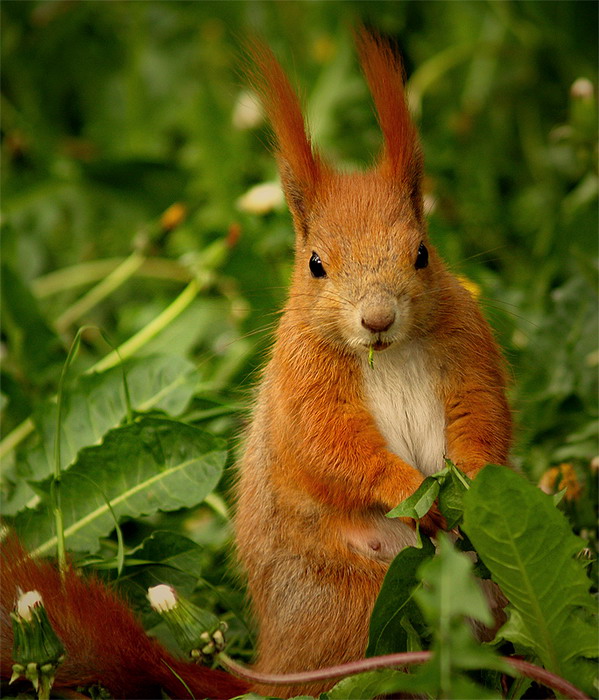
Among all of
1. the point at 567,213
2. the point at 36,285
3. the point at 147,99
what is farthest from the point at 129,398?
the point at 147,99

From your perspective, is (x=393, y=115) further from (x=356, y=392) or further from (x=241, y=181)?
(x=241, y=181)

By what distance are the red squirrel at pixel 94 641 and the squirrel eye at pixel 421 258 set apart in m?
0.87

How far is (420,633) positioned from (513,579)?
0.82 ft

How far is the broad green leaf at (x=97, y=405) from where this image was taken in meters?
2.29

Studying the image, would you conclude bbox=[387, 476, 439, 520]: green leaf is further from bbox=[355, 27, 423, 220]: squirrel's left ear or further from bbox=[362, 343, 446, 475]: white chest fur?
bbox=[355, 27, 423, 220]: squirrel's left ear

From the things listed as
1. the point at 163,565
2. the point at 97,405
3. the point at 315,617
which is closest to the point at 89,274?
the point at 97,405

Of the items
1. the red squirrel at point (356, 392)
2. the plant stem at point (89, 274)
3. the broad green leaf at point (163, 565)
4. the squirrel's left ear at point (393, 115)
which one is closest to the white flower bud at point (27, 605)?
the broad green leaf at point (163, 565)

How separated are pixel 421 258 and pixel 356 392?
290 millimetres

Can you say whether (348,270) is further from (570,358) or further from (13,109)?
(13,109)

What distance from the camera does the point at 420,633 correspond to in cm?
166

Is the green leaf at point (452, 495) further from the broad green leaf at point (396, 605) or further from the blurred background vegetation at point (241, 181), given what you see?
the blurred background vegetation at point (241, 181)

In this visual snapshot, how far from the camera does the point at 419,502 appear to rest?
5.38 ft

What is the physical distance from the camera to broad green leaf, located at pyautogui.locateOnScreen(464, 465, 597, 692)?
4.71 ft

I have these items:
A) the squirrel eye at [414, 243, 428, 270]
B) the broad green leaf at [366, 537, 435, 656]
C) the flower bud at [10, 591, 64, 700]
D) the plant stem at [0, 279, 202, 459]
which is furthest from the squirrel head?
the plant stem at [0, 279, 202, 459]
